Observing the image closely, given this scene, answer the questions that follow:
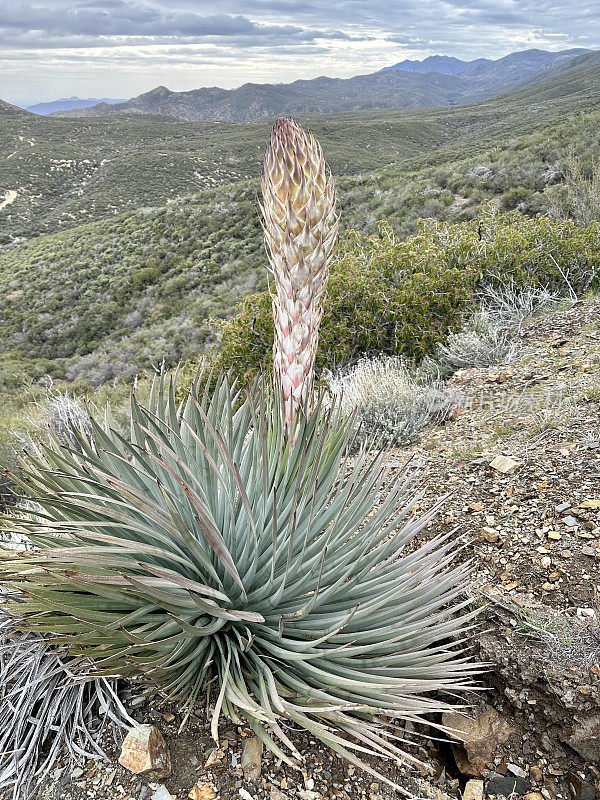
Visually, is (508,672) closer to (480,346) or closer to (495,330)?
(480,346)

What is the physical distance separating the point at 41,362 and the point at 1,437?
1488 cm

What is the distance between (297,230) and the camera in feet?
6.19

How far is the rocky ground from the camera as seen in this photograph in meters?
1.72

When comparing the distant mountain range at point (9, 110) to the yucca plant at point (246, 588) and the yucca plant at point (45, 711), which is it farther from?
the yucca plant at point (45, 711)

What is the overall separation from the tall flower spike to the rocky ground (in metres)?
1.28

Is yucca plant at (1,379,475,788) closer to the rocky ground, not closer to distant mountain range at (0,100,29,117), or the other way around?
the rocky ground

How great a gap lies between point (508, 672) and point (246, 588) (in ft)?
3.60

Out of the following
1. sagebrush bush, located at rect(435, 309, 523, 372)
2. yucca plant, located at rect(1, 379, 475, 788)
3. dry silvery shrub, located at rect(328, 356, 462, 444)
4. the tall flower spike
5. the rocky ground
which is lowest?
dry silvery shrub, located at rect(328, 356, 462, 444)

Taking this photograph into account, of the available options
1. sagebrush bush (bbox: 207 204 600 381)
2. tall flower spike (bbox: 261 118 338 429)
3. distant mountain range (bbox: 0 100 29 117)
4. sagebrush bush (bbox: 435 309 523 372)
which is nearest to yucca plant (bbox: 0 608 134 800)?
tall flower spike (bbox: 261 118 338 429)

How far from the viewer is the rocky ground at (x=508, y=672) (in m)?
1.72

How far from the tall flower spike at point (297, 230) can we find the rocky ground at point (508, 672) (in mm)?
1280

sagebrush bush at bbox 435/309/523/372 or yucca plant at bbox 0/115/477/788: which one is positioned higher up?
yucca plant at bbox 0/115/477/788

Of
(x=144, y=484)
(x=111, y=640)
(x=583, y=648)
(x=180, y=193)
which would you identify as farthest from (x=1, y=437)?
(x=180, y=193)

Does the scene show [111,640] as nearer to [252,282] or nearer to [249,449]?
[249,449]
